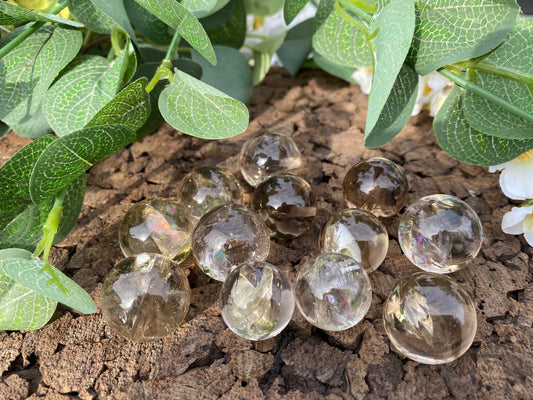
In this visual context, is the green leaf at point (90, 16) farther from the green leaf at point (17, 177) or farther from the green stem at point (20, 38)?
the green leaf at point (17, 177)

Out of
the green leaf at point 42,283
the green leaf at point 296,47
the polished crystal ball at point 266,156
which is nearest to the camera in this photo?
the green leaf at point 42,283

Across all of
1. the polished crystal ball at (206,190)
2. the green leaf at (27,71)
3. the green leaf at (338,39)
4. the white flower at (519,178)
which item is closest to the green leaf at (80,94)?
the green leaf at (27,71)

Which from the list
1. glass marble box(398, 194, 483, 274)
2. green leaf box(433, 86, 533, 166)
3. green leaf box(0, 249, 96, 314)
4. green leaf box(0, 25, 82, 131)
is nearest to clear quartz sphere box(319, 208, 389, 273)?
glass marble box(398, 194, 483, 274)

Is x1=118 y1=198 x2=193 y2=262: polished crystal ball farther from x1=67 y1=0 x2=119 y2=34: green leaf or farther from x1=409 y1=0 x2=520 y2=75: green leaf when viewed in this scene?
x1=409 y1=0 x2=520 y2=75: green leaf

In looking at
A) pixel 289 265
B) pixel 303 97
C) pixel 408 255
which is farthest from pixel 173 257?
pixel 303 97

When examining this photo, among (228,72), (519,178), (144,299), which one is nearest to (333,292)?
(144,299)
